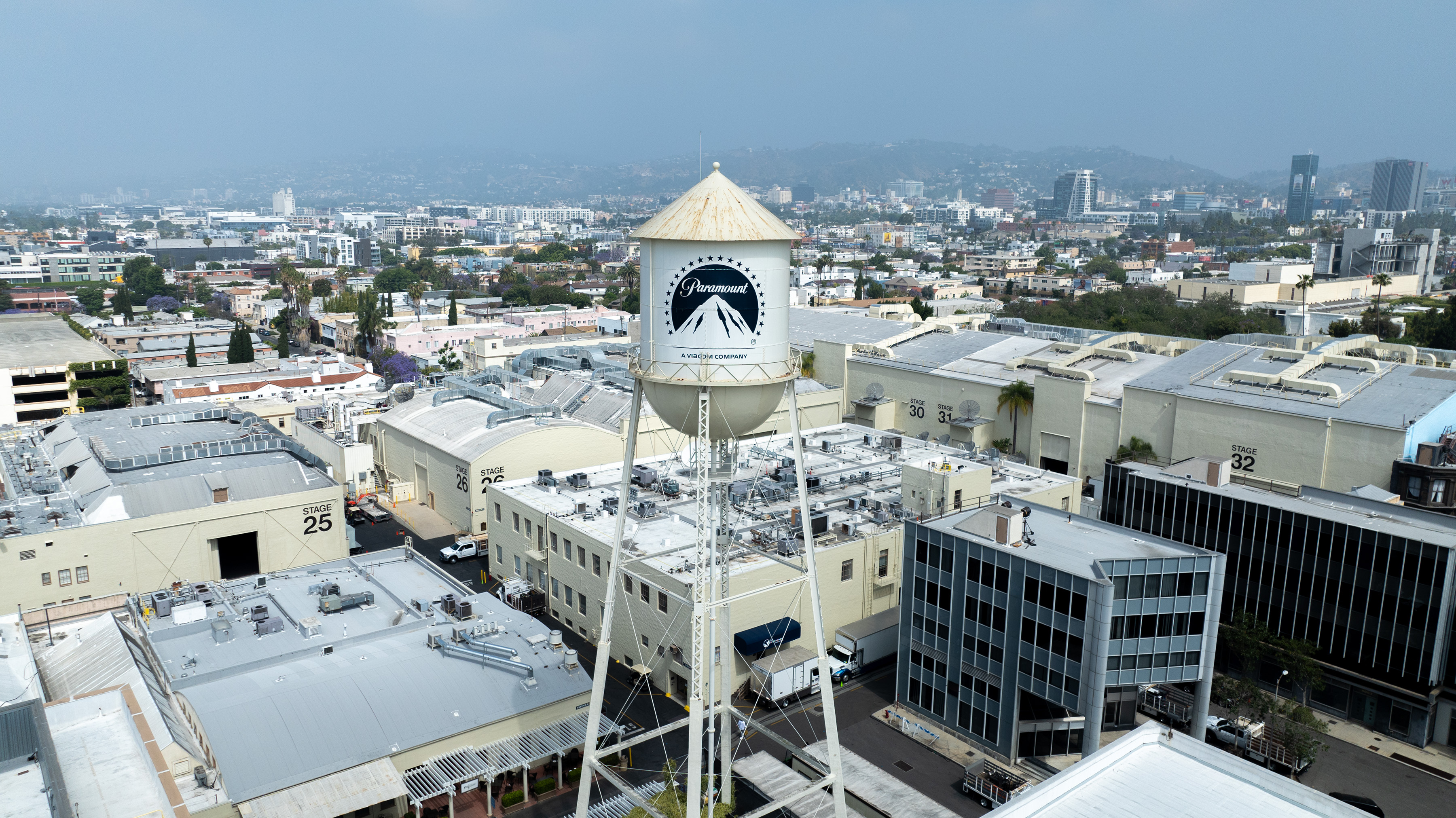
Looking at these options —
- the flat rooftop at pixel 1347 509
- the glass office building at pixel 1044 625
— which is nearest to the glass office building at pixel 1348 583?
the flat rooftop at pixel 1347 509

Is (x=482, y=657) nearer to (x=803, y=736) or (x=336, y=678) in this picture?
(x=336, y=678)

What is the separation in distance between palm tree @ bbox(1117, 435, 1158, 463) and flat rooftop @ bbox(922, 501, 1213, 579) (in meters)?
26.9

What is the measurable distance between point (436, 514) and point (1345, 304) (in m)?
139

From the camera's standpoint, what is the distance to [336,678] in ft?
109

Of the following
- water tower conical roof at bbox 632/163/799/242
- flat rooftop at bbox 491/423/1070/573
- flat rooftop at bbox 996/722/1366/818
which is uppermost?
water tower conical roof at bbox 632/163/799/242

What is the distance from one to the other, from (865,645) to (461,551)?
1038 inches

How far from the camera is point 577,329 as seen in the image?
126750mm

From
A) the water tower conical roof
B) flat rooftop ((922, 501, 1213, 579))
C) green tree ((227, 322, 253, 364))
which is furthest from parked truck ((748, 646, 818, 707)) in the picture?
green tree ((227, 322, 253, 364))

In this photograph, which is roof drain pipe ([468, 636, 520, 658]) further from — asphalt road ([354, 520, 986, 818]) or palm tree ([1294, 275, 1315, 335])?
palm tree ([1294, 275, 1315, 335])

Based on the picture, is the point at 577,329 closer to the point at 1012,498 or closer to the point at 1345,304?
the point at 1012,498

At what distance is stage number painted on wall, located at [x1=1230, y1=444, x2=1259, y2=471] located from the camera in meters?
58.6

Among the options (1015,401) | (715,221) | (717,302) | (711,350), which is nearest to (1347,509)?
(1015,401)

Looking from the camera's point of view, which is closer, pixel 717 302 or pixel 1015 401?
pixel 717 302

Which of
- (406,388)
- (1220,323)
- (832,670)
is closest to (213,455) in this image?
(406,388)
